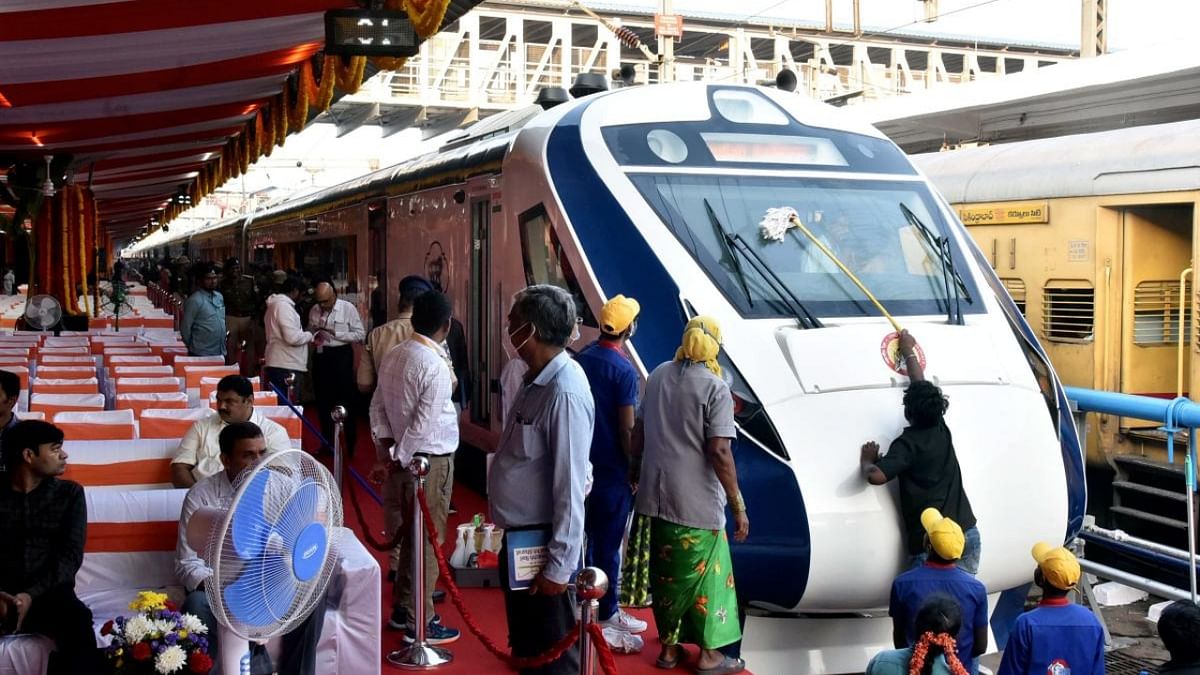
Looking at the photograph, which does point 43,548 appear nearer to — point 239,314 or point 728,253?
point 728,253

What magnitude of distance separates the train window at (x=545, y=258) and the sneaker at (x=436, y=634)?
187 cm

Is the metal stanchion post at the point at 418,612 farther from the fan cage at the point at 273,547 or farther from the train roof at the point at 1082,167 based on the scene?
the train roof at the point at 1082,167

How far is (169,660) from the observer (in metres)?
4.15

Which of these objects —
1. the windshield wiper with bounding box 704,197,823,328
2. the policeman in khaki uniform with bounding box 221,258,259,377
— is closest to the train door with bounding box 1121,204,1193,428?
the windshield wiper with bounding box 704,197,823,328

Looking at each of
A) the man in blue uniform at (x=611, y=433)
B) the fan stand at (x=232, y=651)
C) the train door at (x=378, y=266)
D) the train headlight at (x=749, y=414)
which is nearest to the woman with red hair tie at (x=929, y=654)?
the train headlight at (x=749, y=414)

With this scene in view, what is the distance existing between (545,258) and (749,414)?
211cm

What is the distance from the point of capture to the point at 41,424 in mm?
5125

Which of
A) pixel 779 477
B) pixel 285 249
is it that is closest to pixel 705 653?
pixel 779 477

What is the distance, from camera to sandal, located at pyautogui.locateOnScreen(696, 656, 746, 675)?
5.79 meters

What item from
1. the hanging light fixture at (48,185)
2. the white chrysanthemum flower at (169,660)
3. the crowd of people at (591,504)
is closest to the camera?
the white chrysanthemum flower at (169,660)

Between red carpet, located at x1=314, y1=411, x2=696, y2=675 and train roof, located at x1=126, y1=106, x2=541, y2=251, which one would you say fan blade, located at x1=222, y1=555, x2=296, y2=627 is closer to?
red carpet, located at x1=314, y1=411, x2=696, y2=675

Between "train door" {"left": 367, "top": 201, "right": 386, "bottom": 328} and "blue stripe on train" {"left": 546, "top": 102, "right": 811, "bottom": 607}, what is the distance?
527 centimetres

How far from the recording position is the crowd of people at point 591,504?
14.6 feet

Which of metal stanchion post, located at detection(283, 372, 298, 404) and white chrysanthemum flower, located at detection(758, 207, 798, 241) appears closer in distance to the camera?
white chrysanthemum flower, located at detection(758, 207, 798, 241)
